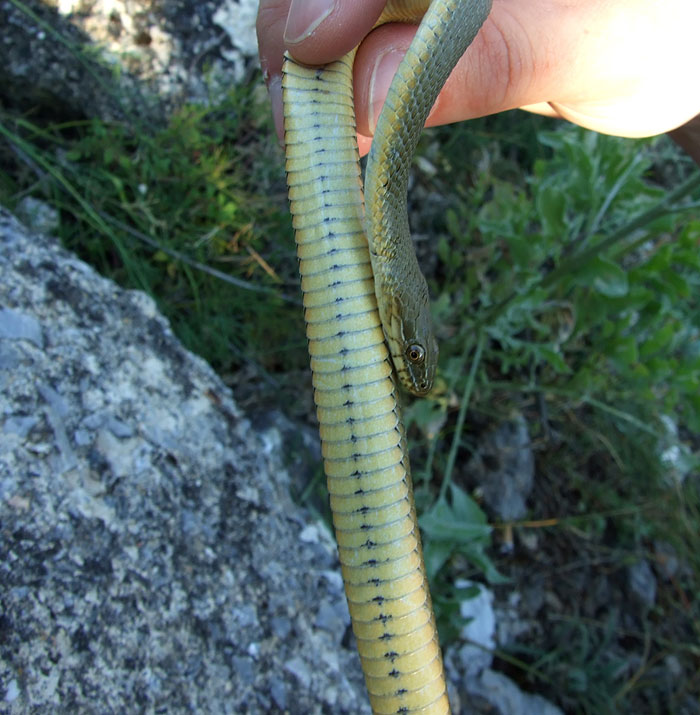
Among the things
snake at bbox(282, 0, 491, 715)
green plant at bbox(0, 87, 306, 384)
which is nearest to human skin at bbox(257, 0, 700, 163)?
snake at bbox(282, 0, 491, 715)

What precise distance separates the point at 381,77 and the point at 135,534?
1150 millimetres

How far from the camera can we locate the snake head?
1.33 m

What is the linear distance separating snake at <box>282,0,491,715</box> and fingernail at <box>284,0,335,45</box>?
4.6 inches

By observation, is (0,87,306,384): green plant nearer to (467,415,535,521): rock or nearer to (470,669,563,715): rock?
(467,415,535,521): rock

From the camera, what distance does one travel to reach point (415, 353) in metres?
1.36

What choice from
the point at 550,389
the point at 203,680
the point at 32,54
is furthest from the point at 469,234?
the point at 203,680

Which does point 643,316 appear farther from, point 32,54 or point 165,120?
point 32,54

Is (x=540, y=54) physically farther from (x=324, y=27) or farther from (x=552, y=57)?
(x=324, y=27)

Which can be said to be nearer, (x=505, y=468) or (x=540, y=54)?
(x=540, y=54)

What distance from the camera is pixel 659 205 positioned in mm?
1882

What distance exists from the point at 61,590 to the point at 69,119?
65.4 inches

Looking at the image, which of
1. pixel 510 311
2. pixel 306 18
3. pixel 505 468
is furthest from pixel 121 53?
pixel 505 468

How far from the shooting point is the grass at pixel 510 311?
80.7 inches

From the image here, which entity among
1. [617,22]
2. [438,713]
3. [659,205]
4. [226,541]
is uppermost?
[617,22]
